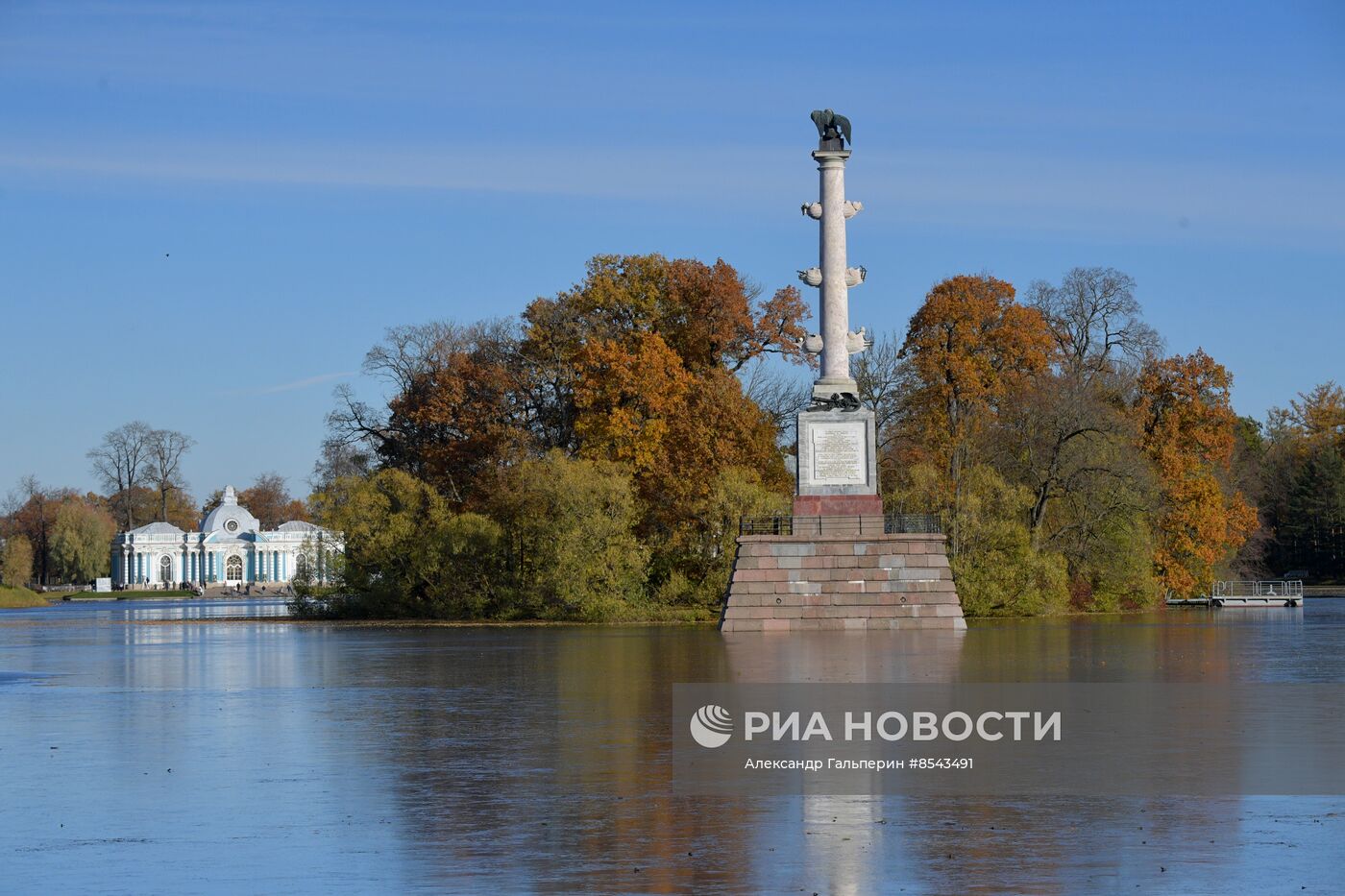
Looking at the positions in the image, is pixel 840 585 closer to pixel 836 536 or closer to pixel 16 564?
pixel 836 536

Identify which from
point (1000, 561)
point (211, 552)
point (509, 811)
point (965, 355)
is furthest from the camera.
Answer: point (211, 552)

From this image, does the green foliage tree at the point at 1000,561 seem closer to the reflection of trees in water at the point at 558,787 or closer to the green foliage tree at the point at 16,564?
the reflection of trees in water at the point at 558,787

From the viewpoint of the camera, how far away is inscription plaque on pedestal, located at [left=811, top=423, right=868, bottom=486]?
41.6 meters

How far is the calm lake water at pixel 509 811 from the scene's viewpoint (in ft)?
31.8

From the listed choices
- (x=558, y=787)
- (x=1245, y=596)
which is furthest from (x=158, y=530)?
(x=558, y=787)

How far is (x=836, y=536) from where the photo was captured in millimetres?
40031

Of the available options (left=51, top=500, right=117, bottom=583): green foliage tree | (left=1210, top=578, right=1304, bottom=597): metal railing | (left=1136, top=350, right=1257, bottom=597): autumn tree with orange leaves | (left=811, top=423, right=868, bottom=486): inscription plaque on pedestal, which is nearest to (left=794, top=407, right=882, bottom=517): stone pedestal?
(left=811, top=423, right=868, bottom=486): inscription plaque on pedestal

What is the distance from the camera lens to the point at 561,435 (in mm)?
62094

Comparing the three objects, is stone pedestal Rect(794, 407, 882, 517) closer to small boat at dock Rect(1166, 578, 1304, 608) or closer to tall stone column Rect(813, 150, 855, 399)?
tall stone column Rect(813, 150, 855, 399)

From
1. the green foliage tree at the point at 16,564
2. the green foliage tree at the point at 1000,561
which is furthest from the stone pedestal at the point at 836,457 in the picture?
the green foliage tree at the point at 16,564

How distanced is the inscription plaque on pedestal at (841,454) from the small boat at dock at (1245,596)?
2818 cm

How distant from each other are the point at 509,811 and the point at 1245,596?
61.1m

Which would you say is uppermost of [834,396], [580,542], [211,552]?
[834,396]

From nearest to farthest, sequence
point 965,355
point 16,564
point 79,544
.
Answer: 1. point 965,355
2. point 16,564
3. point 79,544
